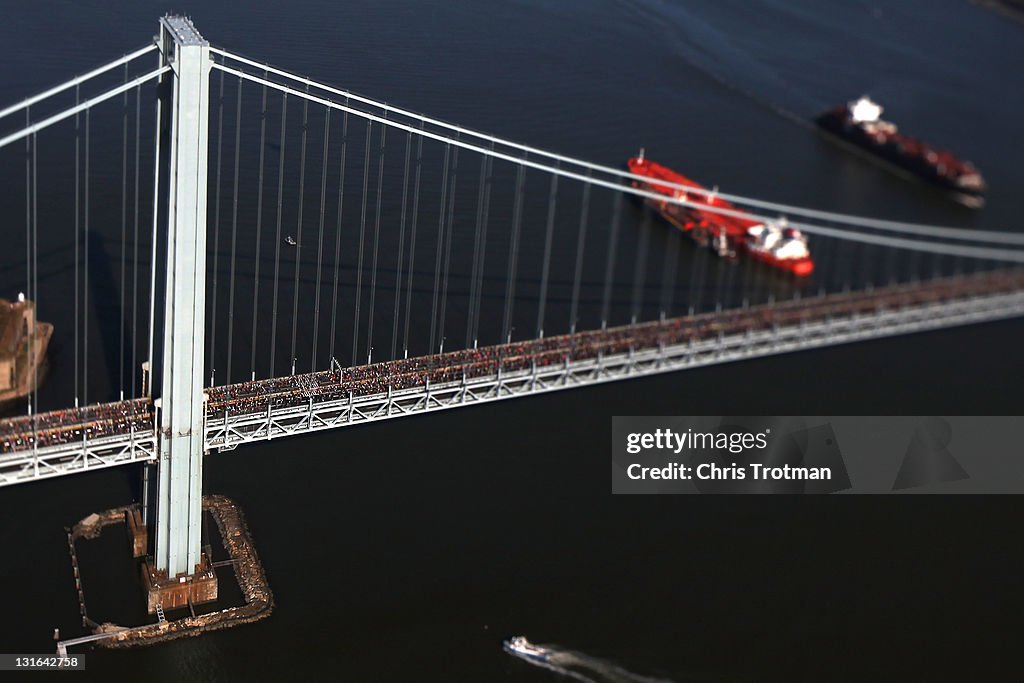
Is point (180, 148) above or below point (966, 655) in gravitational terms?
above

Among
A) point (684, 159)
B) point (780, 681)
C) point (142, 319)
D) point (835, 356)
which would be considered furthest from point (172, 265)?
point (684, 159)

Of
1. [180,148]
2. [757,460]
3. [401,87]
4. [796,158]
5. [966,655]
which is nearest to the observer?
[180,148]

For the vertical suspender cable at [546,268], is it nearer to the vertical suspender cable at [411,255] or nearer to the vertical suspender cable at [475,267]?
the vertical suspender cable at [475,267]

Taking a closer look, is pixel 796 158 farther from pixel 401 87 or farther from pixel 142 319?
pixel 142 319

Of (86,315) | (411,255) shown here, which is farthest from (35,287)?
(411,255)

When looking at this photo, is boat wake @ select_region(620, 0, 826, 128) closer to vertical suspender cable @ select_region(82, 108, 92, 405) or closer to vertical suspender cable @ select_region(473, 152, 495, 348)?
vertical suspender cable @ select_region(473, 152, 495, 348)

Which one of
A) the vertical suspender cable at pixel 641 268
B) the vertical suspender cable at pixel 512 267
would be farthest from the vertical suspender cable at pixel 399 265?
the vertical suspender cable at pixel 641 268
